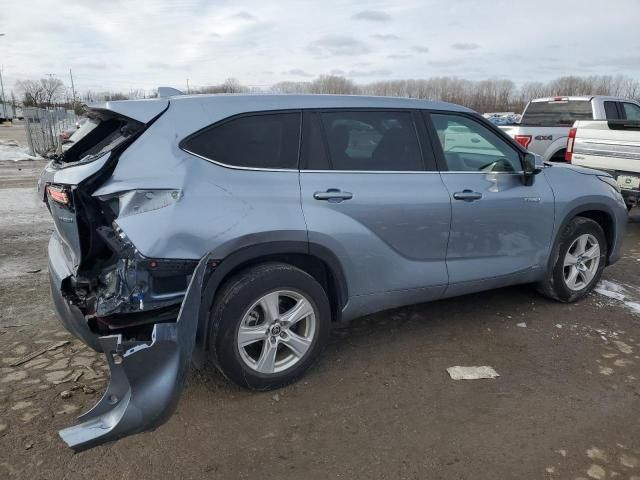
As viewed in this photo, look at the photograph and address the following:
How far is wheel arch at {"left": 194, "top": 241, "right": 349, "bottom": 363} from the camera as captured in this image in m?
2.94

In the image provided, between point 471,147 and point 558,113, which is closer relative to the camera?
point 471,147

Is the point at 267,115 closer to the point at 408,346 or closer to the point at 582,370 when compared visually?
the point at 408,346

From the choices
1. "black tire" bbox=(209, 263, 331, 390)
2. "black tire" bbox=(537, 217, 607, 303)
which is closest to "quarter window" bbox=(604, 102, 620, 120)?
"black tire" bbox=(537, 217, 607, 303)

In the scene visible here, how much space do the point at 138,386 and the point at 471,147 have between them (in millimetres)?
3117

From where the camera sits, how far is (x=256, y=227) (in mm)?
2998

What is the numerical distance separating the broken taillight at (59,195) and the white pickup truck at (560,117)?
30.0ft

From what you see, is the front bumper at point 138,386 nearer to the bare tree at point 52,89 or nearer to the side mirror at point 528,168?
the side mirror at point 528,168

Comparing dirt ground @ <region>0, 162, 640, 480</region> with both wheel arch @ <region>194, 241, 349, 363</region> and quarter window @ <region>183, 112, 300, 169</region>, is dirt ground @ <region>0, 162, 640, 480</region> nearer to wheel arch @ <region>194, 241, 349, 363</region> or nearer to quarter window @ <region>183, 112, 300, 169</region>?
wheel arch @ <region>194, 241, 349, 363</region>

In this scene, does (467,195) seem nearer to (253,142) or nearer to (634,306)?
(253,142)

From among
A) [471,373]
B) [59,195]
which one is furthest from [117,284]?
[471,373]

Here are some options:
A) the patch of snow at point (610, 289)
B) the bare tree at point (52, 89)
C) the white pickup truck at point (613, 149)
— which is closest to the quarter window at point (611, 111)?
the white pickup truck at point (613, 149)

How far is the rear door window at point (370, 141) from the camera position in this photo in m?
3.42

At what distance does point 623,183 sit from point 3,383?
7899 mm

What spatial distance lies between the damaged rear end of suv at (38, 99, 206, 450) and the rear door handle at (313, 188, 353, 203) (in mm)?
867
